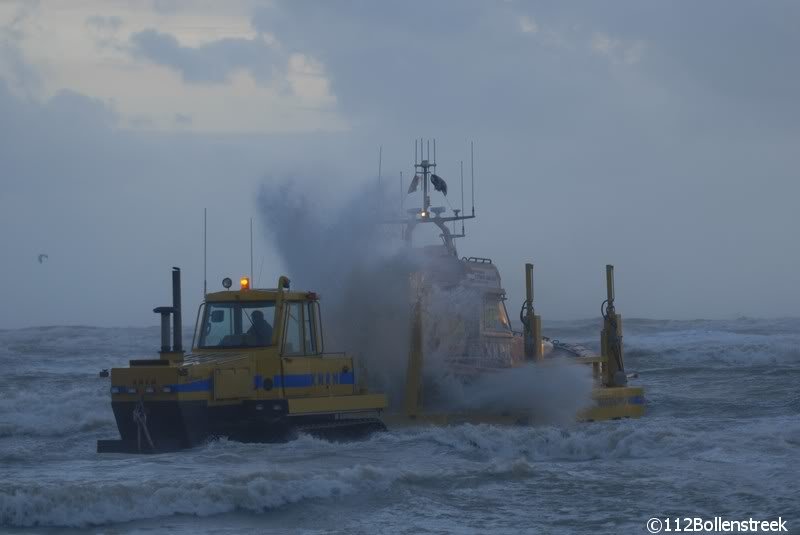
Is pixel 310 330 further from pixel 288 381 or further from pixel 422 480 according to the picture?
pixel 422 480

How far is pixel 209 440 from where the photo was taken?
1511 centimetres

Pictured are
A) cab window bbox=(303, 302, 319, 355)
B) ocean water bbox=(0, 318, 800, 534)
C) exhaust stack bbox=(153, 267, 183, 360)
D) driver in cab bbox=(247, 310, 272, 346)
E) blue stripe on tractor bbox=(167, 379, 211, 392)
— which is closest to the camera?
ocean water bbox=(0, 318, 800, 534)

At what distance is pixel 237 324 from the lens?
15.8 metres

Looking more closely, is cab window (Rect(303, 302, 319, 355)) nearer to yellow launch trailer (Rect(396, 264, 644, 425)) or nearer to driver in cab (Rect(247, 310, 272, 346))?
driver in cab (Rect(247, 310, 272, 346))

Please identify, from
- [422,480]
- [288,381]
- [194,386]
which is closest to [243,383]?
→ [288,381]

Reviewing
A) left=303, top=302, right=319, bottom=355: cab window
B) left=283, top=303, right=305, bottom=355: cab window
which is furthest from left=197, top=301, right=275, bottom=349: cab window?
left=303, top=302, right=319, bottom=355: cab window

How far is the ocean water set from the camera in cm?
1195

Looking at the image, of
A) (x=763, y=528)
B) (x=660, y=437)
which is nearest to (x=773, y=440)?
(x=660, y=437)

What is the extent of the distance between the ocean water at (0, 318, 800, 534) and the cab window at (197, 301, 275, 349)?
1.38m

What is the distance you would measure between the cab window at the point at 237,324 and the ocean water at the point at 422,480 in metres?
1.38

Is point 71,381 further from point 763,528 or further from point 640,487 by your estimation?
point 763,528

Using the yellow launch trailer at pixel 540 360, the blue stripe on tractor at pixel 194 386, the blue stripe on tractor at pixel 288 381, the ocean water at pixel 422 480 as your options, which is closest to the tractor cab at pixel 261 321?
the blue stripe on tractor at pixel 288 381

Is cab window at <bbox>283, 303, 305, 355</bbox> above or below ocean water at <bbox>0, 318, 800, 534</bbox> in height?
above

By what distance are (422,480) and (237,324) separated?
3597 millimetres
